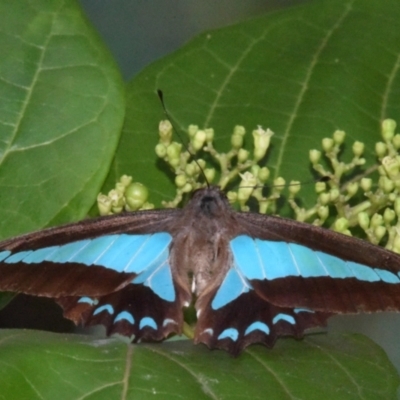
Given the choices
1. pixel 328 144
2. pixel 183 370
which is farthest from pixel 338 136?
pixel 183 370

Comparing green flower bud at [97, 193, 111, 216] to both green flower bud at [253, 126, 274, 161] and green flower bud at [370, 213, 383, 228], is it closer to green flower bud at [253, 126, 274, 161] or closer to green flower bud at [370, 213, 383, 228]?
green flower bud at [253, 126, 274, 161]

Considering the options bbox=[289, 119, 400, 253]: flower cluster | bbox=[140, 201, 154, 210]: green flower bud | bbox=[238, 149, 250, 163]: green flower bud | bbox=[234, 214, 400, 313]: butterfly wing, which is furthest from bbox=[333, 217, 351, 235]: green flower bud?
bbox=[140, 201, 154, 210]: green flower bud

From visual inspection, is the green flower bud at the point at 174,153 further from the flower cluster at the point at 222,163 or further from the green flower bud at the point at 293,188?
the green flower bud at the point at 293,188

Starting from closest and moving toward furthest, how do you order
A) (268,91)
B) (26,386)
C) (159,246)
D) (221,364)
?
1. (26,386)
2. (221,364)
3. (159,246)
4. (268,91)

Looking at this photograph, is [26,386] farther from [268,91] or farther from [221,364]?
[268,91]

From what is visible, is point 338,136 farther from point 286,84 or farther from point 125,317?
point 125,317

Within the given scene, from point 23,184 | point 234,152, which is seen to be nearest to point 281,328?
point 234,152
